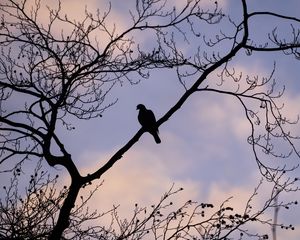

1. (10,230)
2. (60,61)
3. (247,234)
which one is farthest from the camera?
(60,61)

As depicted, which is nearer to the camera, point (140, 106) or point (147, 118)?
point (147, 118)

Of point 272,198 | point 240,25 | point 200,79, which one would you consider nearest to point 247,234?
point 272,198

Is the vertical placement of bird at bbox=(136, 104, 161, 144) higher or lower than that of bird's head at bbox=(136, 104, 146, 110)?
lower

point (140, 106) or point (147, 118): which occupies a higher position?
point (140, 106)

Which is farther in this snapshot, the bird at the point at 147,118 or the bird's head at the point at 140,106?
the bird's head at the point at 140,106

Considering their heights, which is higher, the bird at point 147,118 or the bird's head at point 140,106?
the bird's head at point 140,106

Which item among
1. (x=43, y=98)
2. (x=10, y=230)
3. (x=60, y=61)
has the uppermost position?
(x=60, y=61)

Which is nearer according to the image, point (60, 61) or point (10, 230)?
point (10, 230)

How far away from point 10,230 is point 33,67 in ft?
8.00

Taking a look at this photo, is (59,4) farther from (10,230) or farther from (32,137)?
(10,230)

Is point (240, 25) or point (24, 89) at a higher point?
point (240, 25)

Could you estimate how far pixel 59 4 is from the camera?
26.1 ft

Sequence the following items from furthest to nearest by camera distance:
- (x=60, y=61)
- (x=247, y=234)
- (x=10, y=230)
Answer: (x=60, y=61)
(x=10, y=230)
(x=247, y=234)

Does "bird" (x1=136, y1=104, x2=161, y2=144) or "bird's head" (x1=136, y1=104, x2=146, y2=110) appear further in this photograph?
"bird's head" (x1=136, y1=104, x2=146, y2=110)
